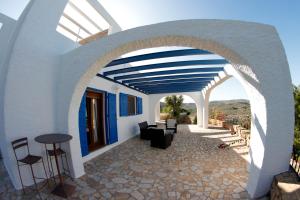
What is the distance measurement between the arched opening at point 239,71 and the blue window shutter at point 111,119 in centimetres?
229

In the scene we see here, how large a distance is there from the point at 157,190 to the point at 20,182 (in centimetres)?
277

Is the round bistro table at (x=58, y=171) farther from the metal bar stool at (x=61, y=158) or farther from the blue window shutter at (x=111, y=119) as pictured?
the blue window shutter at (x=111, y=119)

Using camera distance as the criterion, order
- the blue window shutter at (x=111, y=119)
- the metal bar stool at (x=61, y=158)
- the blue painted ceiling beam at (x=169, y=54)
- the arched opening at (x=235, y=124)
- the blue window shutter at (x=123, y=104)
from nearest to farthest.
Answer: the metal bar stool at (x=61, y=158)
the blue painted ceiling beam at (x=169, y=54)
the arched opening at (x=235, y=124)
the blue window shutter at (x=111, y=119)
the blue window shutter at (x=123, y=104)

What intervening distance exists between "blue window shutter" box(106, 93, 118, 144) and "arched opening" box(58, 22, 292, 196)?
7.52ft

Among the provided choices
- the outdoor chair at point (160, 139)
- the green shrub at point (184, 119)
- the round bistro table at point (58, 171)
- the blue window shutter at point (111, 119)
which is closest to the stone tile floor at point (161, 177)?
the round bistro table at point (58, 171)

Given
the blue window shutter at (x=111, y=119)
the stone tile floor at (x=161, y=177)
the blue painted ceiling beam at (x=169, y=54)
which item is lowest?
the stone tile floor at (x=161, y=177)

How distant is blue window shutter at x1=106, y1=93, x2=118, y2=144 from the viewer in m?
5.52

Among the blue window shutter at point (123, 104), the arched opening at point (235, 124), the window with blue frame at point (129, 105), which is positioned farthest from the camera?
the window with blue frame at point (129, 105)

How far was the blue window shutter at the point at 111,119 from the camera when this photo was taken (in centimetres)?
552

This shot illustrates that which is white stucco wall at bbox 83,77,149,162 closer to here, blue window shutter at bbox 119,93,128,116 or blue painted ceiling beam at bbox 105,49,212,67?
blue window shutter at bbox 119,93,128,116

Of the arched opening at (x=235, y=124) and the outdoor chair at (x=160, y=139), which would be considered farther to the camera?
the outdoor chair at (x=160, y=139)

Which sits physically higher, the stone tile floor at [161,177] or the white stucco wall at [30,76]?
the white stucco wall at [30,76]

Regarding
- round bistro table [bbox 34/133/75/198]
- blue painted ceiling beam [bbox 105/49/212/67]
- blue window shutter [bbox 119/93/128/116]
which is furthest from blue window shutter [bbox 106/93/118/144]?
round bistro table [bbox 34/133/75/198]

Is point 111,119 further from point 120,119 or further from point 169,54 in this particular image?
point 169,54
